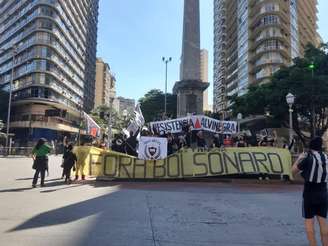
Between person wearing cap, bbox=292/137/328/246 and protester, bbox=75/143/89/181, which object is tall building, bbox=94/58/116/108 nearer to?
protester, bbox=75/143/89/181

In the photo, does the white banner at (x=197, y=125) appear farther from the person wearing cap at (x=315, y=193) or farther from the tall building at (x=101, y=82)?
the tall building at (x=101, y=82)

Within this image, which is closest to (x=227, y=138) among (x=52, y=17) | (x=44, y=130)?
(x=44, y=130)

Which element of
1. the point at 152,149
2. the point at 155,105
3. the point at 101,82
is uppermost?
the point at 101,82

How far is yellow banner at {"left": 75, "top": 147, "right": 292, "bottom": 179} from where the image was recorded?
13.5 meters

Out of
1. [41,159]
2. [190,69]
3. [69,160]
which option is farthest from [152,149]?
[190,69]

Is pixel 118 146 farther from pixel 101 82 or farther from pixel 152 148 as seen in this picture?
pixel 101 82

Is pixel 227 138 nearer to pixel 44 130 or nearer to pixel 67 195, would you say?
pixel 67 195

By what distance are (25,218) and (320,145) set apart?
5.17 metres

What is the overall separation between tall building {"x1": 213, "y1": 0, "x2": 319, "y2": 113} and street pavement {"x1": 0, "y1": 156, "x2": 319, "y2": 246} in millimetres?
54987

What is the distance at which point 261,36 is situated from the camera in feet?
221

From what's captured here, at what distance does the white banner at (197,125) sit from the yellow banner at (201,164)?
2.76 m

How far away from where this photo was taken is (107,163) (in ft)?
45.2

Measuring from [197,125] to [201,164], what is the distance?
9.64 feet

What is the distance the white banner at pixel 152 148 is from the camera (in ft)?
45.2
